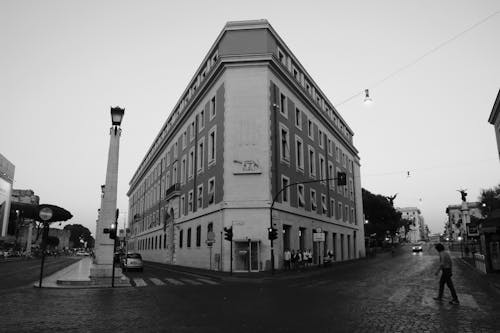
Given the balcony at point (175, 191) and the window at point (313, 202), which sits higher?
the balcony at point (175, 191)

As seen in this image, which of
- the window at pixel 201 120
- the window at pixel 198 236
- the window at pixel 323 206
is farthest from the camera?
the window at pixel 323 206

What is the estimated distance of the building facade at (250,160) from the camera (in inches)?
1075

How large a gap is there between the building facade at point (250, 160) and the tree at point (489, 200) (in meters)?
23.9

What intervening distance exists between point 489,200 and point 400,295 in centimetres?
5064

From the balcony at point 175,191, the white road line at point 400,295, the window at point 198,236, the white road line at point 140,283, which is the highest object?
the balcony at point 175,191

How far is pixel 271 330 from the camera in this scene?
737 centimetres

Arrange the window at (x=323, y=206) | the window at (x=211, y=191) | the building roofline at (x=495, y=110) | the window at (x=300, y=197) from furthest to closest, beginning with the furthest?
the window at (x=323, y=206) < the building roofline at (x=495, y=110) < the window at (x=300, y=197) < the window at (x=211, y=191)

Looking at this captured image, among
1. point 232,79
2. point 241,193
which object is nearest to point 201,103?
point 232,79

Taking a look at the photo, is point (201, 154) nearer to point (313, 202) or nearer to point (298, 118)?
point (298, 118)

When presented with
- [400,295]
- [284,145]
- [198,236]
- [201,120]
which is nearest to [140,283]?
[400,295]

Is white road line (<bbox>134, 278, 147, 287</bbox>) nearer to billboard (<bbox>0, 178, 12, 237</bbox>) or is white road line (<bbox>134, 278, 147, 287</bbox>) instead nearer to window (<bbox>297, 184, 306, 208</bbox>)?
window (<bbox>297, 184, 306, 208</bbox>)

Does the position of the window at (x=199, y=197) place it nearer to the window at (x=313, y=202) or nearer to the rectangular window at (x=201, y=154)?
the rectangular window at (x=201, y=154)

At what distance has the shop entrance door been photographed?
26.2 metres

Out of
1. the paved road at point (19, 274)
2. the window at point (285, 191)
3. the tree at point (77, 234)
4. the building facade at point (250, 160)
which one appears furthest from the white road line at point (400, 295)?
the tree at point (77, 234)
